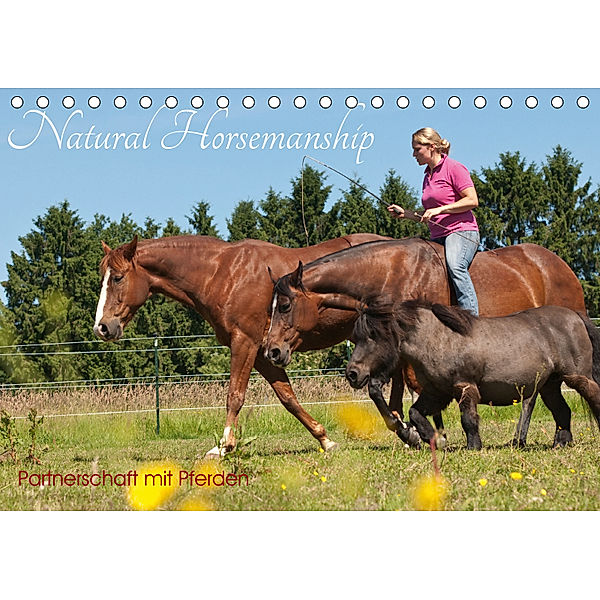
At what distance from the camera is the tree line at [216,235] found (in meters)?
11.6

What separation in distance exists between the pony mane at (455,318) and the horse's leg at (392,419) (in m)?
0.75

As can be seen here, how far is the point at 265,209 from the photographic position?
39.4 feet

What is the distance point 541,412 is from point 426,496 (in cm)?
901

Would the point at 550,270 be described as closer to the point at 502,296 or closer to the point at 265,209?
the point at 502,296

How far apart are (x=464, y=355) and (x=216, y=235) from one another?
905cm

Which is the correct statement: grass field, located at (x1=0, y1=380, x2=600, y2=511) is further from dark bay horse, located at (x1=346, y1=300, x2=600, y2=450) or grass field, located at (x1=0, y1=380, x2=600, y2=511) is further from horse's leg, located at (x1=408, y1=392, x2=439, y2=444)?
dark bay horse, located at (x1=346, y1=300, x2=600, y2=450)

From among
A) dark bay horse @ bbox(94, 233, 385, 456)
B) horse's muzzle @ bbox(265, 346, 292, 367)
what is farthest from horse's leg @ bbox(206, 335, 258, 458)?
horse's muzzle @ bbox(265, 346, 292, 367)

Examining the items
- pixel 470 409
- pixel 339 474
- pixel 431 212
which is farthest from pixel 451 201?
pixel 339 474

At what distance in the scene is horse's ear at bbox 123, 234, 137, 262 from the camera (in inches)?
301

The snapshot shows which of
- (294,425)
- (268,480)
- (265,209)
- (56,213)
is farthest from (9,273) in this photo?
(268,480)

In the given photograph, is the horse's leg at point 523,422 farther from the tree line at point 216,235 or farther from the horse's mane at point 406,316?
the tree line at point 216,235

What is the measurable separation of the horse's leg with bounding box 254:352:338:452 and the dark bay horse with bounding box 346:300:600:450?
152cm

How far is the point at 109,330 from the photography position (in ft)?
24.7

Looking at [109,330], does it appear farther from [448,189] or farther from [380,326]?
[448,189]
